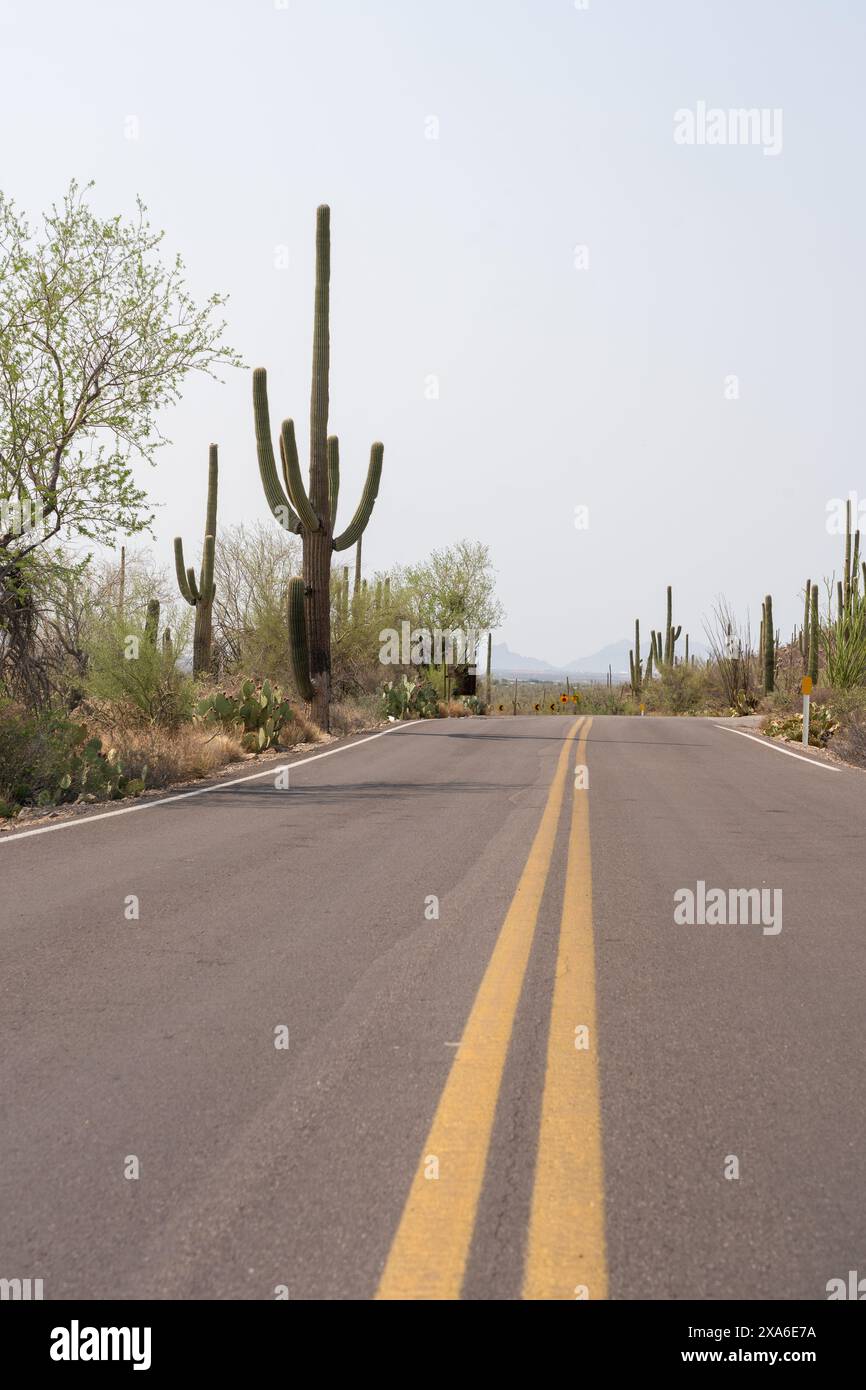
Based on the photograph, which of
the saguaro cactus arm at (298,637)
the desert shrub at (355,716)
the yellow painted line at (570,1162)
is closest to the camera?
the yellow painted line at (570,1162)

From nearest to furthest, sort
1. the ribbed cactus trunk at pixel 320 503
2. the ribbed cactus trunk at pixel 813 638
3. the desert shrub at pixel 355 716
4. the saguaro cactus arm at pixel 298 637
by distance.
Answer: the saguaro cactus arm at pixel 298 637 → the ribbed cactus trunk at pixel 320 503 → the desert shrub at pixel 355 716 → the ribbed cactus trunk at pixel 813 638

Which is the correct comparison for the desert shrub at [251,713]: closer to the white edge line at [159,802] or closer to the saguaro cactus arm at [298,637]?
the white edge line at [159,802]

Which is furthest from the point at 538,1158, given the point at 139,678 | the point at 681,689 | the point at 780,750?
the point at 681,689

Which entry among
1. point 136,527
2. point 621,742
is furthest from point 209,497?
point 136,527

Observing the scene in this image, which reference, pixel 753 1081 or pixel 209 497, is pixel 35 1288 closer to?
pixel 753 1081

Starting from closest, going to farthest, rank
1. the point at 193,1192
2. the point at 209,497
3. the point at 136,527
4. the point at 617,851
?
the point at 193,1192
the point at 617,851
the point at 136,527
the point at 209,497

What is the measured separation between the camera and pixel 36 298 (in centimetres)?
1677

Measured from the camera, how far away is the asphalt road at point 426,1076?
117 inches

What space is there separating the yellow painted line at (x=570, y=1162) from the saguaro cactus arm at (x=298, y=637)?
1917 cm

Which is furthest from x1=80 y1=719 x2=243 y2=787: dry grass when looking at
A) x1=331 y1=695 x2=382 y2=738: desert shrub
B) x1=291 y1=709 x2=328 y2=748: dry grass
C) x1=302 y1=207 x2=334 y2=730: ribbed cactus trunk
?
x1=331 y1=695 x2=382 y2=738: desert shrub

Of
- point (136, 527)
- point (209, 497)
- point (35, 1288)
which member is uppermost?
point (209, 497)

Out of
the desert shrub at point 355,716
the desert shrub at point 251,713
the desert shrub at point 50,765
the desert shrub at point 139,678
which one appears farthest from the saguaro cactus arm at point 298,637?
the desert shrub at point 50,765

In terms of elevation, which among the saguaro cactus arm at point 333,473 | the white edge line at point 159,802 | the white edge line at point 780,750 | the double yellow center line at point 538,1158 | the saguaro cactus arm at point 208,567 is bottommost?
the double yellow center line at point 538,1158

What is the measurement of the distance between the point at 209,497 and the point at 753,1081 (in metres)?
28.4
